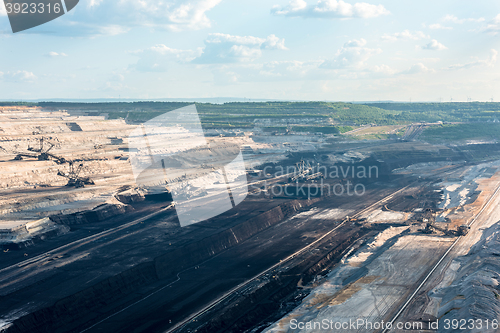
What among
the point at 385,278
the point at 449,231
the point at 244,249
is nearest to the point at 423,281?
the point at 385,278

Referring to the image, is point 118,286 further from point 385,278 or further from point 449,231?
point 449,231

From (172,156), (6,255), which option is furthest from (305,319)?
(172,156)

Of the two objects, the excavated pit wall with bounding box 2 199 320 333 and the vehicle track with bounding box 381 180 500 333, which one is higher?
the excavated pit wall with bounding box 2 199 320 333

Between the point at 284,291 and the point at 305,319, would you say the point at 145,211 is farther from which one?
the point at 305,319

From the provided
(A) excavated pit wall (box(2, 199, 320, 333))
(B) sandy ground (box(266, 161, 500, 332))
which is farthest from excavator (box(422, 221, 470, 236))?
(A) excavated pit wall (box(2, 199, 320, 333))

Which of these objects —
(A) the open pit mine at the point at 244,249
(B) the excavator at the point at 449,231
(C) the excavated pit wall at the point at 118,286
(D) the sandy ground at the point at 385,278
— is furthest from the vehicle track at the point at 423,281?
(C) the excavated pit wall at the point at 118,286

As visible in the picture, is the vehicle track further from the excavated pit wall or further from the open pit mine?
the excavated pit wall
